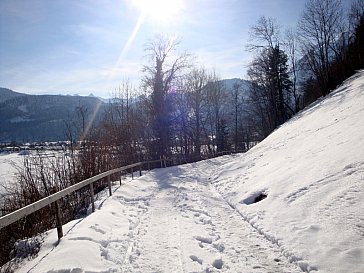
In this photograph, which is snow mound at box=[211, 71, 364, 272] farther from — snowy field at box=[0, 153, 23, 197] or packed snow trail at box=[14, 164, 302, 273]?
snowy field at box=[0, 153, 23, 197]

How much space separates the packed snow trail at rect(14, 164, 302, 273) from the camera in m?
4.75

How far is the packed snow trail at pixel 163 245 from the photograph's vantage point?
475 centimetres

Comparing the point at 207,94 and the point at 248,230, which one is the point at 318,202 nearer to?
the point at 248,230

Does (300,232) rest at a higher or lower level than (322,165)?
lower

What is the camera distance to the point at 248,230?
6.71 meters

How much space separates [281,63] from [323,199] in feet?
134

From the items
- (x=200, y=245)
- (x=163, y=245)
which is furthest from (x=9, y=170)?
(x=200, y=245)

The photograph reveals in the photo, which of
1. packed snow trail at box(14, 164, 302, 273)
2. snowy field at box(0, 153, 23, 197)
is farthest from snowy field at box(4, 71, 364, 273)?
snowy field at box(0, 153, 23, 197)

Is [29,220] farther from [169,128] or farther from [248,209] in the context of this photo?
[169,128]

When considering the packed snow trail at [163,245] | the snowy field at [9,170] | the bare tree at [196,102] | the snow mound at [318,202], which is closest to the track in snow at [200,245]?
the packed snow trail at [163,245]

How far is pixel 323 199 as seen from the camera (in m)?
6.40

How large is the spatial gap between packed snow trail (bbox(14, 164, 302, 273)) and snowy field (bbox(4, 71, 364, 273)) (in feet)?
0.06

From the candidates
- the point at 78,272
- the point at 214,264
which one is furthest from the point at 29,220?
the point at 214,264

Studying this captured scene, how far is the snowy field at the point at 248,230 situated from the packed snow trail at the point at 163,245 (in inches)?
0.7
